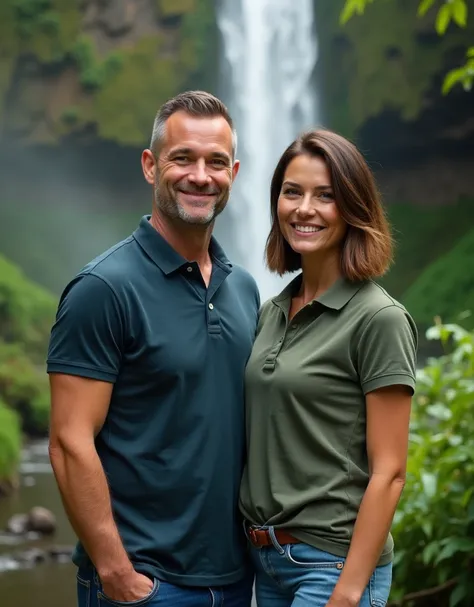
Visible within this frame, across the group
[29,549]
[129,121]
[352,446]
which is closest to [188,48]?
[129,121]

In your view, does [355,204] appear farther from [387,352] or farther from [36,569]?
[36,569]

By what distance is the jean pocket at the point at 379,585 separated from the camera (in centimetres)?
193

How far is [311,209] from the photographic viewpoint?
2037 millimetres

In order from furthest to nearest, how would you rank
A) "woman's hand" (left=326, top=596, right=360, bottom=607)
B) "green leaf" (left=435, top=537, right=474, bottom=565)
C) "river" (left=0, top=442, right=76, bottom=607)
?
"river" (left=0, top=442, right=76, bottom=607), "green leaf" (left=435, top=537, right=474, bottom=565), "woman's hand" (left=326, top=596, right=360, bottom=607)

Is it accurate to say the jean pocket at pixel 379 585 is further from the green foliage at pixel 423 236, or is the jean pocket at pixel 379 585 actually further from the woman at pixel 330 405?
the green foliage at pixel 423 236

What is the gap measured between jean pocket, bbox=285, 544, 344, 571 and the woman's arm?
43mm

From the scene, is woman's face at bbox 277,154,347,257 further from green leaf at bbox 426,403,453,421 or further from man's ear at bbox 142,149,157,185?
green leaf at bbox 426,403,453,421

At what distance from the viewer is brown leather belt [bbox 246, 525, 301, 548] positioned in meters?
1.94

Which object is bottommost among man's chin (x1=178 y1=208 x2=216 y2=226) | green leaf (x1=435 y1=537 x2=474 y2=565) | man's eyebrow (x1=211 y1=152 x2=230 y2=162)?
green leaf (x1=435 y1=537 x2=474 y2=565)

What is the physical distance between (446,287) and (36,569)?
353 inches

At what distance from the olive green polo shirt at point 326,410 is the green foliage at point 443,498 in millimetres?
1021

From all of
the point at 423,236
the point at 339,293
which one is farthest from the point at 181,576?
the point at 423,236

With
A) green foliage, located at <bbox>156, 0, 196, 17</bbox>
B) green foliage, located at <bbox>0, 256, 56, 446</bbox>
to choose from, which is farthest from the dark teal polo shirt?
green foliage, located at <bbox>156, 0, 196, 17</bbox>

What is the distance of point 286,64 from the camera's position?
17422mm
